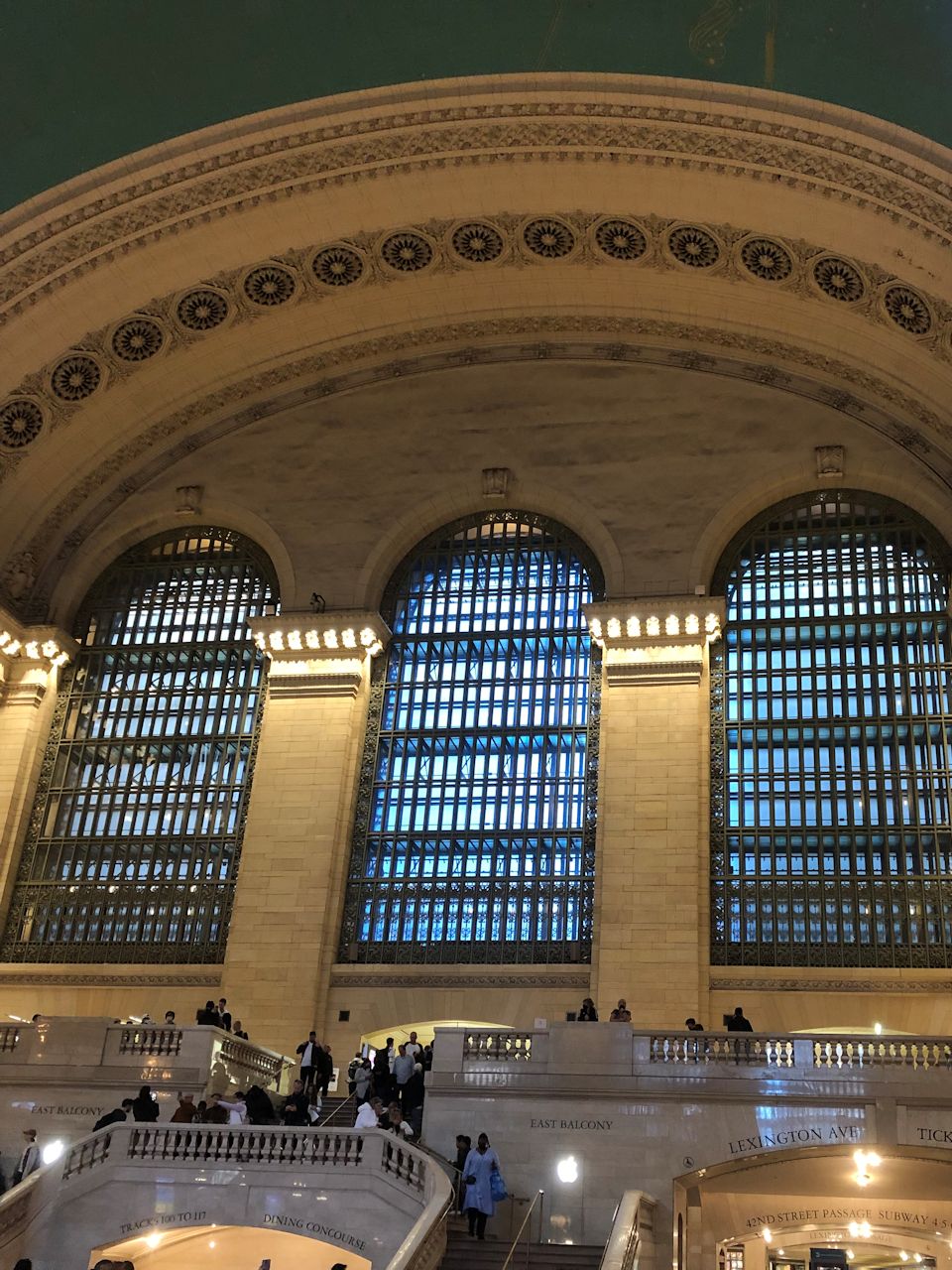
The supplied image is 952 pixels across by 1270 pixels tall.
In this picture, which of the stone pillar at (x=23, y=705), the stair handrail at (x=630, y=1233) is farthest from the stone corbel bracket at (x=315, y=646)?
the stair handrail at (x=630, y=1233)

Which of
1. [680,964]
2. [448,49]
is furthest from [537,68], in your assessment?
[680,964]

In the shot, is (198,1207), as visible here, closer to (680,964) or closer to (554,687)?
(680,964)

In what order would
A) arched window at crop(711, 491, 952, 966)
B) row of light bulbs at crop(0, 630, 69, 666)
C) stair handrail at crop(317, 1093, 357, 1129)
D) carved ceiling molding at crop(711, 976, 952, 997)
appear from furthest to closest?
row of light bulbs at crop(0, 630, 69, 666) → arched window at crop(711, 491, 952, 966) → carved ceiling molding at crop(711, 976, 952, 997) → stair handrail at crop(317, 1093, 357, 1129)

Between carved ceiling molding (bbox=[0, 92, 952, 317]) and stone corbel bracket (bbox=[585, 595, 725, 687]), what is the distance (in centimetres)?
698

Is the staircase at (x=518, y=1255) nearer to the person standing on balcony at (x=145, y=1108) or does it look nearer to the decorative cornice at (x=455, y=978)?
the person standing on balcony at (x=145, y=1108)

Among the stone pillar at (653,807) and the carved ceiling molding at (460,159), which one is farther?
the carved ceiling molding at (460,159)

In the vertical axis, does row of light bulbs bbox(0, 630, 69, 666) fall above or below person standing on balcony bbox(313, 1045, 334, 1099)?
above

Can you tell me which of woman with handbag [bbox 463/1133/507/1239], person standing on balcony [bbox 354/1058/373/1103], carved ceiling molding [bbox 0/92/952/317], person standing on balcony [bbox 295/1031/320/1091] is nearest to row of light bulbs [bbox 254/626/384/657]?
carved ceiling molding [bbox 0/92/952/317]

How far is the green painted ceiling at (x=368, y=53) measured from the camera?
21.9 meters

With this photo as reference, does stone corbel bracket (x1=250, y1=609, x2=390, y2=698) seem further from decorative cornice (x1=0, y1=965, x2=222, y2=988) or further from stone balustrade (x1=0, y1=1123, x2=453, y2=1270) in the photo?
stone balustrade (x1=0, y1=1123, x2=453, y2=1270)

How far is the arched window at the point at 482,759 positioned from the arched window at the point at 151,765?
249cm

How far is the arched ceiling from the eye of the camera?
2423 centimetres

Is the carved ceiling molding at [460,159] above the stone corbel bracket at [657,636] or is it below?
above

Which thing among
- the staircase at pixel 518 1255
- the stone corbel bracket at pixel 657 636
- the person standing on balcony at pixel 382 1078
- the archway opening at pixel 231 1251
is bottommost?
the staircase at pixel 518 1255
